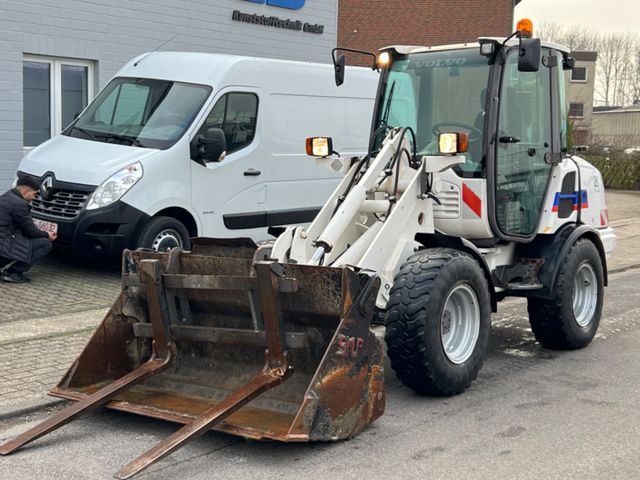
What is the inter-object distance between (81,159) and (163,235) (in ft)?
3.97

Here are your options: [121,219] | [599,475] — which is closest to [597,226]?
[599,475]

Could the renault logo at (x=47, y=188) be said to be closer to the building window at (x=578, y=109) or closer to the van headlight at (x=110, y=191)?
the van headlight at (x=110, y=191)

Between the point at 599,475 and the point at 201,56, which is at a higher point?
the point at 201,56

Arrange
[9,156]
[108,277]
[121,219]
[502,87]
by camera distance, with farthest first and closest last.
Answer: [9,156] < [108,277] < [121,219] < [502,87]

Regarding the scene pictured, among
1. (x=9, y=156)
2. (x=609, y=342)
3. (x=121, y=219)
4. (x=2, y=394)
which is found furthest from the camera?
(x=9, y=156)

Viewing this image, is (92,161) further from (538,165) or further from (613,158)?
(613,158)

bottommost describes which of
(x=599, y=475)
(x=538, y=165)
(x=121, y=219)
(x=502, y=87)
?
(x=599, y=475)

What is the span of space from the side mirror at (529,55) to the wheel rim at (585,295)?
7.10 feet

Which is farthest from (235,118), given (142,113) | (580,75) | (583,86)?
(580,75)

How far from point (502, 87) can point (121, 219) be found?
452cm

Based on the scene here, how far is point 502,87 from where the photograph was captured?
23.8ft

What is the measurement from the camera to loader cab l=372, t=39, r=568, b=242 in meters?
7.24

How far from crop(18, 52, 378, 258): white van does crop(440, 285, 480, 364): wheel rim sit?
4608 millimetres

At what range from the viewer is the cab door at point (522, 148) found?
734 cm
